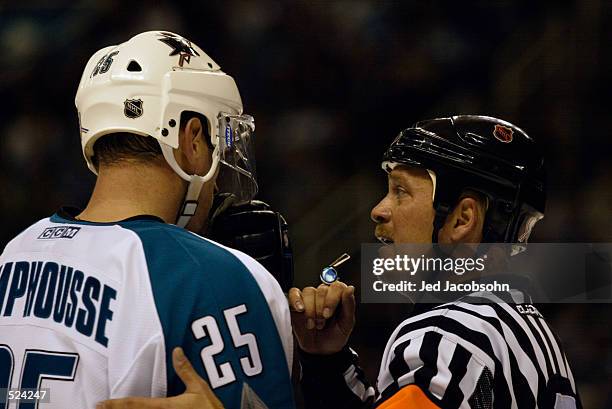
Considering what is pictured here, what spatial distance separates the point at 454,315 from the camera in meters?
1.64

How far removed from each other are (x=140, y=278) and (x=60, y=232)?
0.21 m

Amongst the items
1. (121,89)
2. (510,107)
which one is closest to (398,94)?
(510,107)

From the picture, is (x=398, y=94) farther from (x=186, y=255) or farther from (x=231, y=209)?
(x=186, y=255)

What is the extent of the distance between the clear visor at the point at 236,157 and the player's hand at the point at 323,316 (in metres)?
0.26

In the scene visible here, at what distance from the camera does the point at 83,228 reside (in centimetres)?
147

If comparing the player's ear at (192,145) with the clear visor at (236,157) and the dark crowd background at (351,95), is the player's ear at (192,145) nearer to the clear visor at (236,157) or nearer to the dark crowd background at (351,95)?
the clear visor at (236,157)

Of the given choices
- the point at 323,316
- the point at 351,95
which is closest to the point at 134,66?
the point at 323,316

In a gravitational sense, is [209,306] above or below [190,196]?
below

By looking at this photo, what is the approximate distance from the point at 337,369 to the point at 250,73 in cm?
169

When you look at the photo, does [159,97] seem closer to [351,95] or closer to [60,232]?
[60,232]

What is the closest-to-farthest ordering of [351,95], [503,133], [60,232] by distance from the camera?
[60,232], [503,133], [351,95]

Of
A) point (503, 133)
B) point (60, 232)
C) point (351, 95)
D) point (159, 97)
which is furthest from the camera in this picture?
point (351, 95)

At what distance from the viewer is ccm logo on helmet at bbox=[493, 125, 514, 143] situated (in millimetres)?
1855

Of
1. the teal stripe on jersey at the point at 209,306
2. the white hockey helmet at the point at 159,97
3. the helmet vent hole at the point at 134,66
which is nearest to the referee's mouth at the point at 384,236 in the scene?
the white hockey helmet at the point at 159,97
